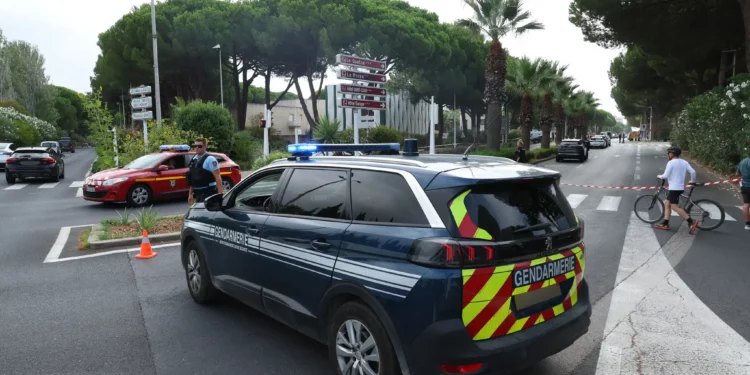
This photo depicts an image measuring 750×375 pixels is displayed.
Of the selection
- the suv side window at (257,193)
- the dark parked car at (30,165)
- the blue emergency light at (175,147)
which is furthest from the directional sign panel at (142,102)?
the suv side window at (257,193)

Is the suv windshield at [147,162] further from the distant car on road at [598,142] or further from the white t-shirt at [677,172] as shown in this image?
the distant car on road at [598,142]

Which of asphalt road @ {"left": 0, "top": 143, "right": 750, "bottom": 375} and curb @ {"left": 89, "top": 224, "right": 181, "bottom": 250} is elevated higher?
curb @ {"left": 89, "top": 224, "right": 181, "bottom": 250}

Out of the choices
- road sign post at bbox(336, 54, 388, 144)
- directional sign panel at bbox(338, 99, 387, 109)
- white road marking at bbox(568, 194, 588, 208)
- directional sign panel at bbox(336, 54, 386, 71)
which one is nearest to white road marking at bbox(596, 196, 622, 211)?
white road marking at bbox(568, 194, 588, 208)

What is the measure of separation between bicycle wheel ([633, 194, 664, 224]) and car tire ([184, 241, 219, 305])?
916 centimetres

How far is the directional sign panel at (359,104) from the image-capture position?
16641 mm

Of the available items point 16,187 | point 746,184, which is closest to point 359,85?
point 746,184

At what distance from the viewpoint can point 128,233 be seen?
9156 millimetres

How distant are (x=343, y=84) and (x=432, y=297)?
46.9ft

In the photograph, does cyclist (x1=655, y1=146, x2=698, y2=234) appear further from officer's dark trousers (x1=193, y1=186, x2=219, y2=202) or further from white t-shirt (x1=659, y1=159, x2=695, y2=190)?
officer's dark trousers (x1=193, y1=186, x2=219, y2=202)

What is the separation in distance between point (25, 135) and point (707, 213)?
144 ft

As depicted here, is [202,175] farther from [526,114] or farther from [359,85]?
[526,114]

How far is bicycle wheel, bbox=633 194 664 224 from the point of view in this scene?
10.7 meters

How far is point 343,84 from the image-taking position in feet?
54.3

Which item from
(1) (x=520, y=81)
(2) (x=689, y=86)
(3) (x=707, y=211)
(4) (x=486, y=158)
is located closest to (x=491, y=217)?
(4) (x=486, y=158)
